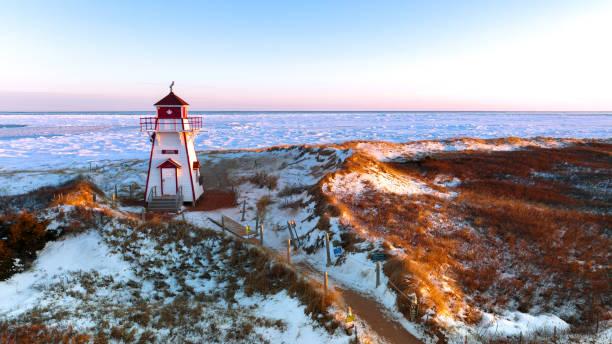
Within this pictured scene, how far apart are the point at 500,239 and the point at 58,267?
22983 millimetres

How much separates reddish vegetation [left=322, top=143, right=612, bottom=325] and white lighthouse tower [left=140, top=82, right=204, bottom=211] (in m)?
11.8

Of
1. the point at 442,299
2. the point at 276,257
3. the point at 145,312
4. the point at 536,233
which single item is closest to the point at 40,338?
the point at 145,312

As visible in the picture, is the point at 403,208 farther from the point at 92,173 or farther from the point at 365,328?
the point at 92,173

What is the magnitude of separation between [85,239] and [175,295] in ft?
21.4

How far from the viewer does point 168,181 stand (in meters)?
25.8

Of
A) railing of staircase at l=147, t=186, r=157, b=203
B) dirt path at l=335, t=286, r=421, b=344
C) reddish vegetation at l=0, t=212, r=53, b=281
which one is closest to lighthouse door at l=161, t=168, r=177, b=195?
railing of staircase at l=147, t=186, r=157, b=203

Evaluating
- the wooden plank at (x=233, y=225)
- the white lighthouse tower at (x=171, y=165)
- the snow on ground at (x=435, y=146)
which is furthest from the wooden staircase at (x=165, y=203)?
the snow on ground at (x=435, y=146)

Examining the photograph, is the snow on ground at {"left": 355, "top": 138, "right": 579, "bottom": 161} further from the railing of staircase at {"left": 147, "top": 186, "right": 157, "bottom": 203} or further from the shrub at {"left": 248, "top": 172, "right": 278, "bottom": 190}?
the railing of staircase at {"left": 147, "top": 186, "right": 157, "bottom": 203}

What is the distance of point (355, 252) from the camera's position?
53.9ft

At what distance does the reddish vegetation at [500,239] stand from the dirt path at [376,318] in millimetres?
976

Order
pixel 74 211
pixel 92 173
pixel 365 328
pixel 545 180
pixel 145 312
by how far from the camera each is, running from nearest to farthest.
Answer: pixel 365 328, pixel 145 312, pixel 74 211, pixel 545 180, pixel 92 173

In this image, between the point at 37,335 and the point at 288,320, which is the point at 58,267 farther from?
the point at 288,320

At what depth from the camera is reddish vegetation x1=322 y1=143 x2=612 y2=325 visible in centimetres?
1346

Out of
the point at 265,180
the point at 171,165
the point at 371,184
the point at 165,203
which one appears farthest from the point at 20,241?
the point at 371,184
